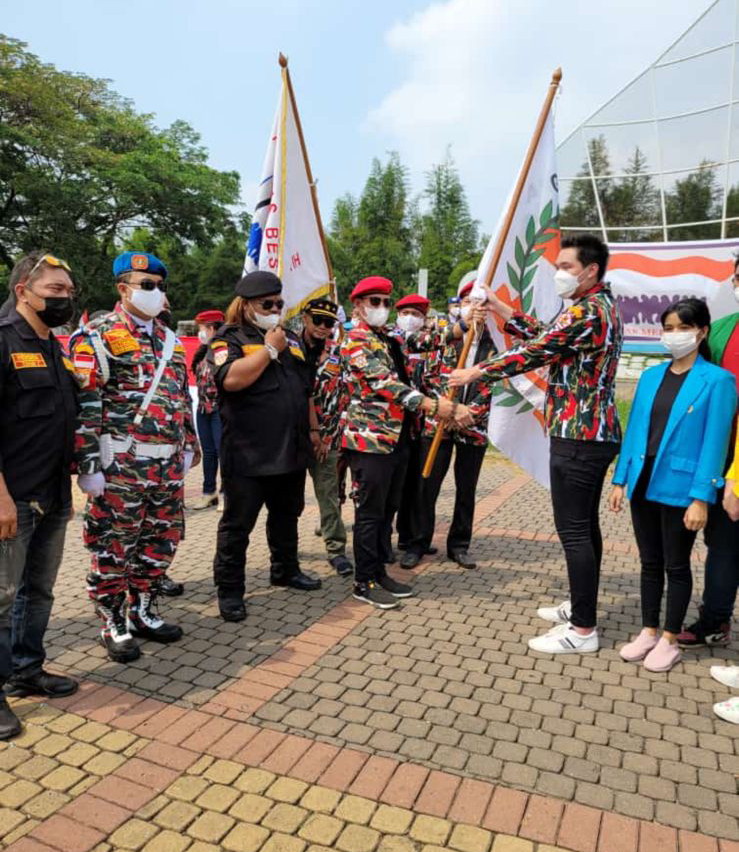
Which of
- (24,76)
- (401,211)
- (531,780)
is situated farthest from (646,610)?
(401,211)

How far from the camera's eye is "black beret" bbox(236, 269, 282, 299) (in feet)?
12.9

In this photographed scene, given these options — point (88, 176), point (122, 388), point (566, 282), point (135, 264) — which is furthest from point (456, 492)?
point (88, 176)

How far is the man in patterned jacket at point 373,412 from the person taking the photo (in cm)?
413

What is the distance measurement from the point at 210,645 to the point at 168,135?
31477mm

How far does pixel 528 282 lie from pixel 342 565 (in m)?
2.48

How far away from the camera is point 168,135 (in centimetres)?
3042

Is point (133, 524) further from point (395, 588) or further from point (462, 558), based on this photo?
point (462, 558)

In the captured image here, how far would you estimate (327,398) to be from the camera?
15.8 feet

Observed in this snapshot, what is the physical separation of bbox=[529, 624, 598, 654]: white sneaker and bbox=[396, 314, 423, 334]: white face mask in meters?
2.59

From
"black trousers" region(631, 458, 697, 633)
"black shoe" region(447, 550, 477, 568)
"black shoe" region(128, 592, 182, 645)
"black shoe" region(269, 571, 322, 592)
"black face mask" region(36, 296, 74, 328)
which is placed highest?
"black face mask" region(36, 296, 74, 328)

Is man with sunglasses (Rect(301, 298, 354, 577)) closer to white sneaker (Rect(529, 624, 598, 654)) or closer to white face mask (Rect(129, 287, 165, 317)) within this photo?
white face mask (Rect(129, 287, 165, 317))

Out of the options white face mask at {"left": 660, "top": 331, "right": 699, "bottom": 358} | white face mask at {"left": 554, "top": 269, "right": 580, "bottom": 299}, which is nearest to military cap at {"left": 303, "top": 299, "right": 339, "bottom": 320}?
white face mask at {"left": 554, "top": 269, "right": 580, "bottom": 299}

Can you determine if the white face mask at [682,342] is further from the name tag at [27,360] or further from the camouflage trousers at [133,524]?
the name tag at [27,360]

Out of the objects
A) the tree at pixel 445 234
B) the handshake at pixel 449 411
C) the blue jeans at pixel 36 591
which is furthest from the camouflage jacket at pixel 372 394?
the tree at pixel 445 234
